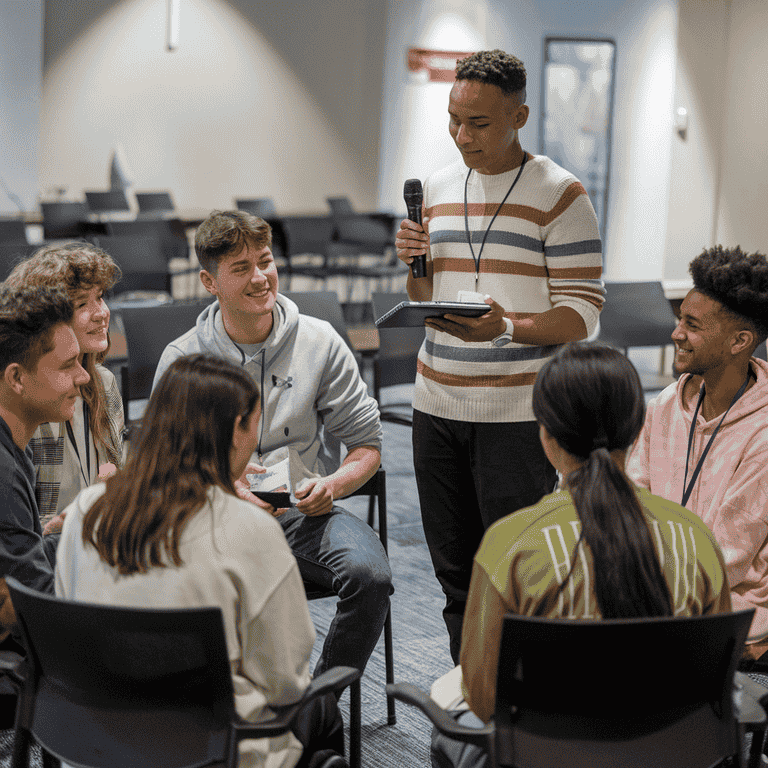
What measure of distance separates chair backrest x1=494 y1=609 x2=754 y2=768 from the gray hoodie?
3.78 feet

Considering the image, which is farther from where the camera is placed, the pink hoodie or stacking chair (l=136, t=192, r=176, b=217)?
stacking chair (l=136, t=192, r=176, b=217)

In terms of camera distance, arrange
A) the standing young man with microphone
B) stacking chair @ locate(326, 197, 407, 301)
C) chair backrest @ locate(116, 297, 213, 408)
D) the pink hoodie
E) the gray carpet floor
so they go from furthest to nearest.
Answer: stacking chair @ locate(326, 197, 407, 301)
chair backrest @ locate(116, 297, 213, 408)
the gray carpet floor
the standing young man with microphone
the pink hoodie

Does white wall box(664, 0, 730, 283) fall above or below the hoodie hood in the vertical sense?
above

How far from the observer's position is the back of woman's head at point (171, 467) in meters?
1.26

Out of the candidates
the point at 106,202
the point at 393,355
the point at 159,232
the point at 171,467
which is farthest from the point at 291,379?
the point at 106,202

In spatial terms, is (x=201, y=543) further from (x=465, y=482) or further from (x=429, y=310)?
(x=465, y=482)

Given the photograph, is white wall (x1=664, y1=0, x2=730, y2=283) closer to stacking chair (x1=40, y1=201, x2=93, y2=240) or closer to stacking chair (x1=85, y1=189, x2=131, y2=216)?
stacking chair (x1=85, y1=189, x2=131, y2=216)

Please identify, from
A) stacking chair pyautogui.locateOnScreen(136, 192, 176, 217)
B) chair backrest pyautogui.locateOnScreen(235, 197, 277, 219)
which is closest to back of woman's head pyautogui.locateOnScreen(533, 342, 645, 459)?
chair backrest pyautogui.locateOnScreen(235, 197, 277, 219)

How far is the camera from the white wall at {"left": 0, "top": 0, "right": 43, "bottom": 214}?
8469 millimetres

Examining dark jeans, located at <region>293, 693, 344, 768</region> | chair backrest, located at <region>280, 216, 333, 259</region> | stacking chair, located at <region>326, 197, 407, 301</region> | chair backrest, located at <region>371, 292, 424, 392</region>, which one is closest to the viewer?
dark jeans, located at <region>293, 693, 344, 768</region>

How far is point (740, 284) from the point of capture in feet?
6.42

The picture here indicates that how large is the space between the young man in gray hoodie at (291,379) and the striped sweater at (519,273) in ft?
0.90

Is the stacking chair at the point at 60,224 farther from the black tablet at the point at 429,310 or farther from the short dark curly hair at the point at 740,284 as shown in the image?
the short dark curly hair at the point at 740,284

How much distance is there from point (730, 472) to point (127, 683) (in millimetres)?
1258
